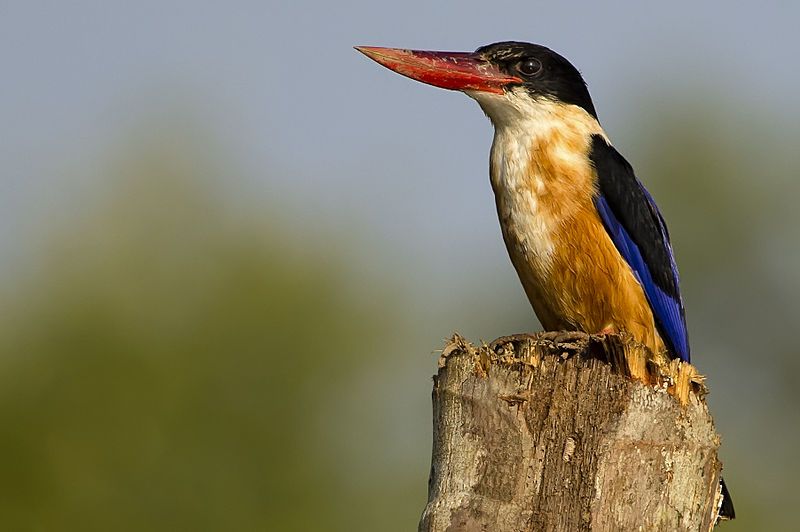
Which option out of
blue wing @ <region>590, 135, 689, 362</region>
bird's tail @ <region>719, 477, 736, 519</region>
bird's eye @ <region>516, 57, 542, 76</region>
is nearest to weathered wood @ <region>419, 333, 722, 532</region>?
bird's tail @ <region>719, 477, 736, 519</region>

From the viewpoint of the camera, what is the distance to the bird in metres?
5.98

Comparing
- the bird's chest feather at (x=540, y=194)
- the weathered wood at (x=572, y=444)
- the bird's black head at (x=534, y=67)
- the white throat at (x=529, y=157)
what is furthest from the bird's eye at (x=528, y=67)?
the weathered wood at (x=572, y=444)

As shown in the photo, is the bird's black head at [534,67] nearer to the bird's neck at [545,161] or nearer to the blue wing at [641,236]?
the bird's neck at [545,161]

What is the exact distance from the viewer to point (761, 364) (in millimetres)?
21219

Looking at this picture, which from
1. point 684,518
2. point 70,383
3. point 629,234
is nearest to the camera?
point 684,518

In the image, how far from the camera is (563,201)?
600cm

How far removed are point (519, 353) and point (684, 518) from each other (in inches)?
28.7

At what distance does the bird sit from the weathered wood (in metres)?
1.72

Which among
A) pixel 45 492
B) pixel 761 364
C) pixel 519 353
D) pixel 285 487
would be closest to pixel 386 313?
pixel 285 487

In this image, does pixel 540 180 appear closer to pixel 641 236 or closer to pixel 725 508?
pixel 641 236

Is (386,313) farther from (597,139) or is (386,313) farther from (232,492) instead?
(597,139)

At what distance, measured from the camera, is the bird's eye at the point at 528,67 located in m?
6.48

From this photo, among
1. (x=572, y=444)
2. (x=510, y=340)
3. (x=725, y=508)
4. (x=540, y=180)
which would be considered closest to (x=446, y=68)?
(x=540, y=180)

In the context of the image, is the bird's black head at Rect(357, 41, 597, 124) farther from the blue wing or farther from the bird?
the blue wing
